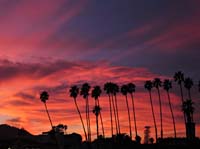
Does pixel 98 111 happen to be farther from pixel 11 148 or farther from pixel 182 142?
pixel 11 148

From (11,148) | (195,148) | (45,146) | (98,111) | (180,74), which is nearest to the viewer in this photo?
(11,148)

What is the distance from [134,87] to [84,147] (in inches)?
1159

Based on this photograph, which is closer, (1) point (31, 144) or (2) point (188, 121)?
(1) point (31, 144)

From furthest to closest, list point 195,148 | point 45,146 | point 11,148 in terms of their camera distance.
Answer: point 195,148 < point 45,146 < point 11,148

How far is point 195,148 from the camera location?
13750 centimetres

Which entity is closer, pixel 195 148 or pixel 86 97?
pixel 195 148

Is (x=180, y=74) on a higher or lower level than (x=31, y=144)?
higher

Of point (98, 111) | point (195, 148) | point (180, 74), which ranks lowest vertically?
point (195, 148)

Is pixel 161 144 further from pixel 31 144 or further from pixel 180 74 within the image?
pixel 31 144

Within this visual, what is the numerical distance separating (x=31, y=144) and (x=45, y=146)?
7995 millimetres

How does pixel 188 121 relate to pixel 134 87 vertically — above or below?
below

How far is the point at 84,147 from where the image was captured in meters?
158

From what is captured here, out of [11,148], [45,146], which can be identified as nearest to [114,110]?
[45,146]

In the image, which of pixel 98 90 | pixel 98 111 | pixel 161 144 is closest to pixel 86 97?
pixel 98 90
